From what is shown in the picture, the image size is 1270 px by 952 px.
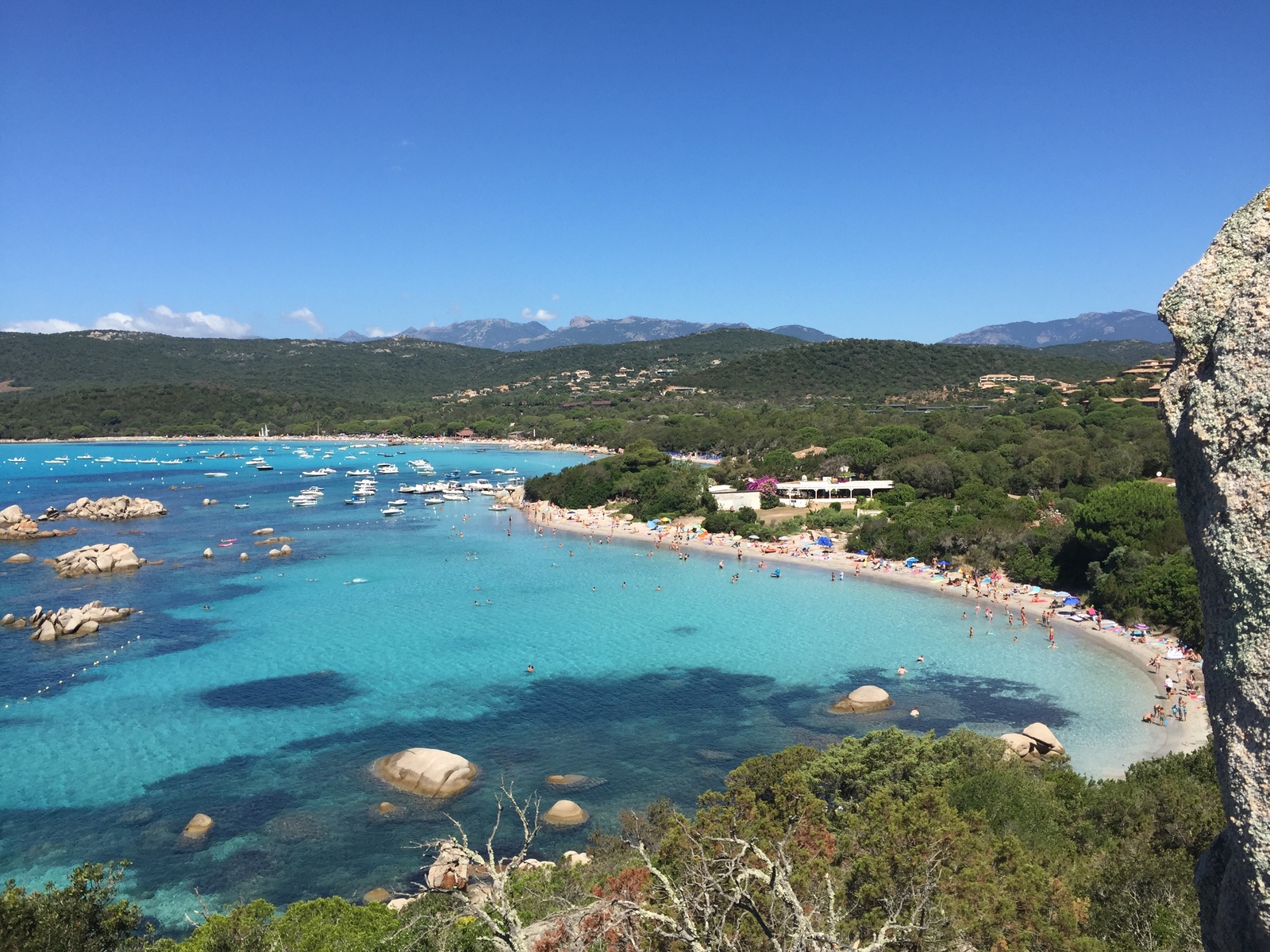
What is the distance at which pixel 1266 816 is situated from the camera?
316 cm

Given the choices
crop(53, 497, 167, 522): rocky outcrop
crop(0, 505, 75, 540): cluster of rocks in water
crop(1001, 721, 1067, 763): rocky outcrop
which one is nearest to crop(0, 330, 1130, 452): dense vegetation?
crop(53, 497, 167, 522): rocky outcrop

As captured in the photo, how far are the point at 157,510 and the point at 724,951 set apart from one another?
70342mm

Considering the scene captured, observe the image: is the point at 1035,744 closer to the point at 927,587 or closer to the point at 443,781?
the point at 443,781

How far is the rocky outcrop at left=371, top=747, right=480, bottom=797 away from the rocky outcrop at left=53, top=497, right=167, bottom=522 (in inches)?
2058

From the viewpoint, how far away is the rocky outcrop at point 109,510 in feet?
204

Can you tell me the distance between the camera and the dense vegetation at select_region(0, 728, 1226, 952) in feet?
27.4

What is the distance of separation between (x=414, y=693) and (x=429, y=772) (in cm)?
729

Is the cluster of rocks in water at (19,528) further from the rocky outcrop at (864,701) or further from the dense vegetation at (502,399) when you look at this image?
the dense vegetation at (502,399)

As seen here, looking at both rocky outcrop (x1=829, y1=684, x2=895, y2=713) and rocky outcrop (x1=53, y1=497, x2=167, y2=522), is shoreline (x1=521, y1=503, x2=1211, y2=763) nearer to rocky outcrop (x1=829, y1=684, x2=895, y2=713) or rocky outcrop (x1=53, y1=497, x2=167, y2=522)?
rocky outcrop (x1=829, y1=684, x2=895, y2=713)

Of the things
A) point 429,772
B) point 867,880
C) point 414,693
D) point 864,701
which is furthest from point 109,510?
point 867,880

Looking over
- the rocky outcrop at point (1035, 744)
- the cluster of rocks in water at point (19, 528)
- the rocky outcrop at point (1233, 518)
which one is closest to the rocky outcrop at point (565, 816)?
the rocky outcrop at point (1035, 744)

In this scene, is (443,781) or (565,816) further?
(443,781)

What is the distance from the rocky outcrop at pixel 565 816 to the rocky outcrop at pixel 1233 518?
1667 centimetres

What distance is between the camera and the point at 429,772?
20562 mm
